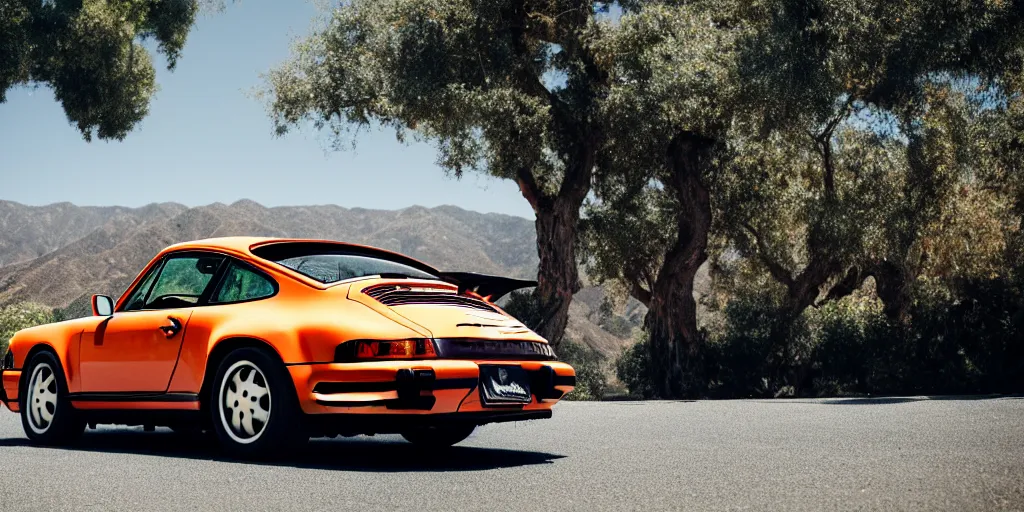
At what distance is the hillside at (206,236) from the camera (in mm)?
99438

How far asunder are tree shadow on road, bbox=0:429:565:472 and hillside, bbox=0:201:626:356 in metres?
60.1

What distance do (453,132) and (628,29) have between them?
13.8 ft

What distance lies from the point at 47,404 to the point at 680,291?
1724 cm

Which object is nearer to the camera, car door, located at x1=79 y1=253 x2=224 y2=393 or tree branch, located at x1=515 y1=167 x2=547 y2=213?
car door, located at x1=79 y1=253 x2=224 y2=393

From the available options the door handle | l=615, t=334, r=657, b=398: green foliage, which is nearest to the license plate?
the door handle

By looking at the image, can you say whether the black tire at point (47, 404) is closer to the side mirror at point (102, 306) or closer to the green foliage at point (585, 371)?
the side mirror at point (102, 306)

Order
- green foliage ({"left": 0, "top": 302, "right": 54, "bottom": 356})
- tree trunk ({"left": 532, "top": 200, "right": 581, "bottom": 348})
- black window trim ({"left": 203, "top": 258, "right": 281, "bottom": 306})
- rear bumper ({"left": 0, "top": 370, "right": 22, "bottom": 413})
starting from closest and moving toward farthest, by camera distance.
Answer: black window trim ({"left": 203, "top": 258, "right": 281, "bottom": 306}) → rear bumper ({"left": 0, "top": 370, "right": 22, "bottom": 413}) → green foliage ({"left": 0, "top": 302, "right": 54, "bottom": 356}) → tree trunk ({"left": 532, "top": 200, "right": 581, "bottom": 348})

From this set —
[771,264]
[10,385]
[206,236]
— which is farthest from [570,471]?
[206,236]

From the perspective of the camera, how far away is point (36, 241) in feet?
547

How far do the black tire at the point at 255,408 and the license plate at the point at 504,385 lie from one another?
117 centimetres

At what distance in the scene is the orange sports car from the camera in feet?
20.1

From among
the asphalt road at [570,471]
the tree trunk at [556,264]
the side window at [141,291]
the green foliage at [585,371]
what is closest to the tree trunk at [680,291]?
the green foliage at [585,371]

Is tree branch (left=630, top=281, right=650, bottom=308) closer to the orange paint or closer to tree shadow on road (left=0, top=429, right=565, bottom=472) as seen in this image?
tree shadow on road (left=0, top=429, right=565, bottom=472)

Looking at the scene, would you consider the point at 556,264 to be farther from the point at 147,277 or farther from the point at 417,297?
the point at 417,297
